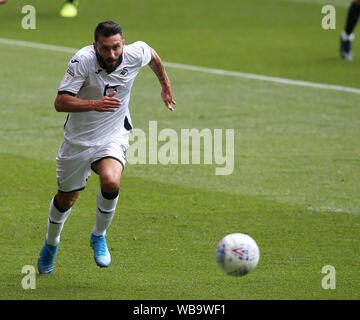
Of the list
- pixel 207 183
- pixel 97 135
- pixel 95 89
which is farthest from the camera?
pixel 207 183

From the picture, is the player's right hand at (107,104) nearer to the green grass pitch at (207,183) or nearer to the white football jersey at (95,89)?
the white football jersey at (95,89)

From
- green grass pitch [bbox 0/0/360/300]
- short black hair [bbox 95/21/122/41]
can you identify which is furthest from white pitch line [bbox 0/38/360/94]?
short black hair [bbox 95/21/122/41]

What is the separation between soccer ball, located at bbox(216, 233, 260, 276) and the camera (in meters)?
6.55

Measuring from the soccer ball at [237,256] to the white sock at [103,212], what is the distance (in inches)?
45.7

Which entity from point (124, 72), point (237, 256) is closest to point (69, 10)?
point (124, 72)

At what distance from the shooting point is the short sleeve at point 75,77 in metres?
7.01

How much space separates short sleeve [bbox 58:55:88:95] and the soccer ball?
1.82 m

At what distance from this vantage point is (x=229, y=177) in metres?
10.5

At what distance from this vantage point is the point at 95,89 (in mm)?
7258

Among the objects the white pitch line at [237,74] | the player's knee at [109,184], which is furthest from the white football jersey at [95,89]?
the white pitch line at [237,74]

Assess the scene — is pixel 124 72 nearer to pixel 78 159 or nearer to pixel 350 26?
pixel 78 159

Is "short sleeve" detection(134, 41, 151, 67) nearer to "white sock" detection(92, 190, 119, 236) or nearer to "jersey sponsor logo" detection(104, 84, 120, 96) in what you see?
"jersey sponsor logo" detection(104, 84, 120, 96)

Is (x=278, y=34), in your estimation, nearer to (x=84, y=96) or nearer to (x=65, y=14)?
(x=65, y=14)

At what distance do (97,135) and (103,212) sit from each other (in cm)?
68
